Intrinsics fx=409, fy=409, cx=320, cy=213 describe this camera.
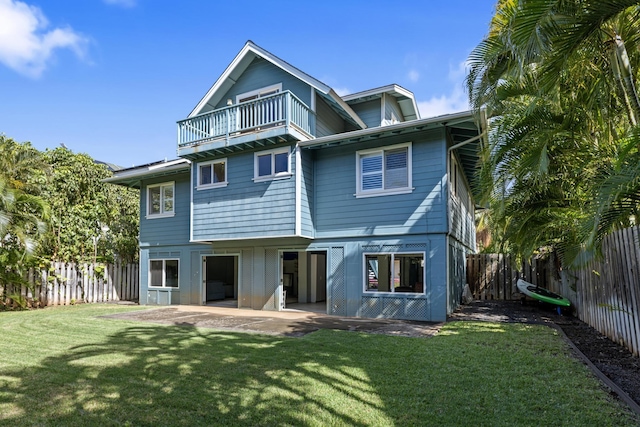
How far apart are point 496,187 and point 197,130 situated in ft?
31.8

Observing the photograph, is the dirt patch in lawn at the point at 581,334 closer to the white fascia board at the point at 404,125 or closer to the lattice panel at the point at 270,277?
the white fascia board at the point at 404,125

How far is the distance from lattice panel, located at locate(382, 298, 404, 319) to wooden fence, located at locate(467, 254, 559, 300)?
5488 mm

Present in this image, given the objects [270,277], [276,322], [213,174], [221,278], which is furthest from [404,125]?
[221,278]

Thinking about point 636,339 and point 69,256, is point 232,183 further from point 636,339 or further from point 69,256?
point 636,339

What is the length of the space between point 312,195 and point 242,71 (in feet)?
18.2

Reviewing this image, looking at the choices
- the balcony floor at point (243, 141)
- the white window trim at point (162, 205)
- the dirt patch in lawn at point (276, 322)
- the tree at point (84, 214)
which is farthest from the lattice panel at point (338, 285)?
the tree at point (84, 214)

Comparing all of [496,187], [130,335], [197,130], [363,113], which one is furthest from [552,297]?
[197,130]

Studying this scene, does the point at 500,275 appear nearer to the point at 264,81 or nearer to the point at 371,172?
the point at 371,172

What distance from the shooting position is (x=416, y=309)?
10.8m

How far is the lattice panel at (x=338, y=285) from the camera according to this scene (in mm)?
11797

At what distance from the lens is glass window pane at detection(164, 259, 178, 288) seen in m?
15.4

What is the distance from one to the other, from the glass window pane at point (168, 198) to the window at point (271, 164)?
15.6 ft

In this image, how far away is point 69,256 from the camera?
15711mm

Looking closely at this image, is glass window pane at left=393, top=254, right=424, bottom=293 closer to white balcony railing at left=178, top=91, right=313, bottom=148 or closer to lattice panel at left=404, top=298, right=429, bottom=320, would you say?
lattice panel at left=404, top=298, right=429, bottom=320
